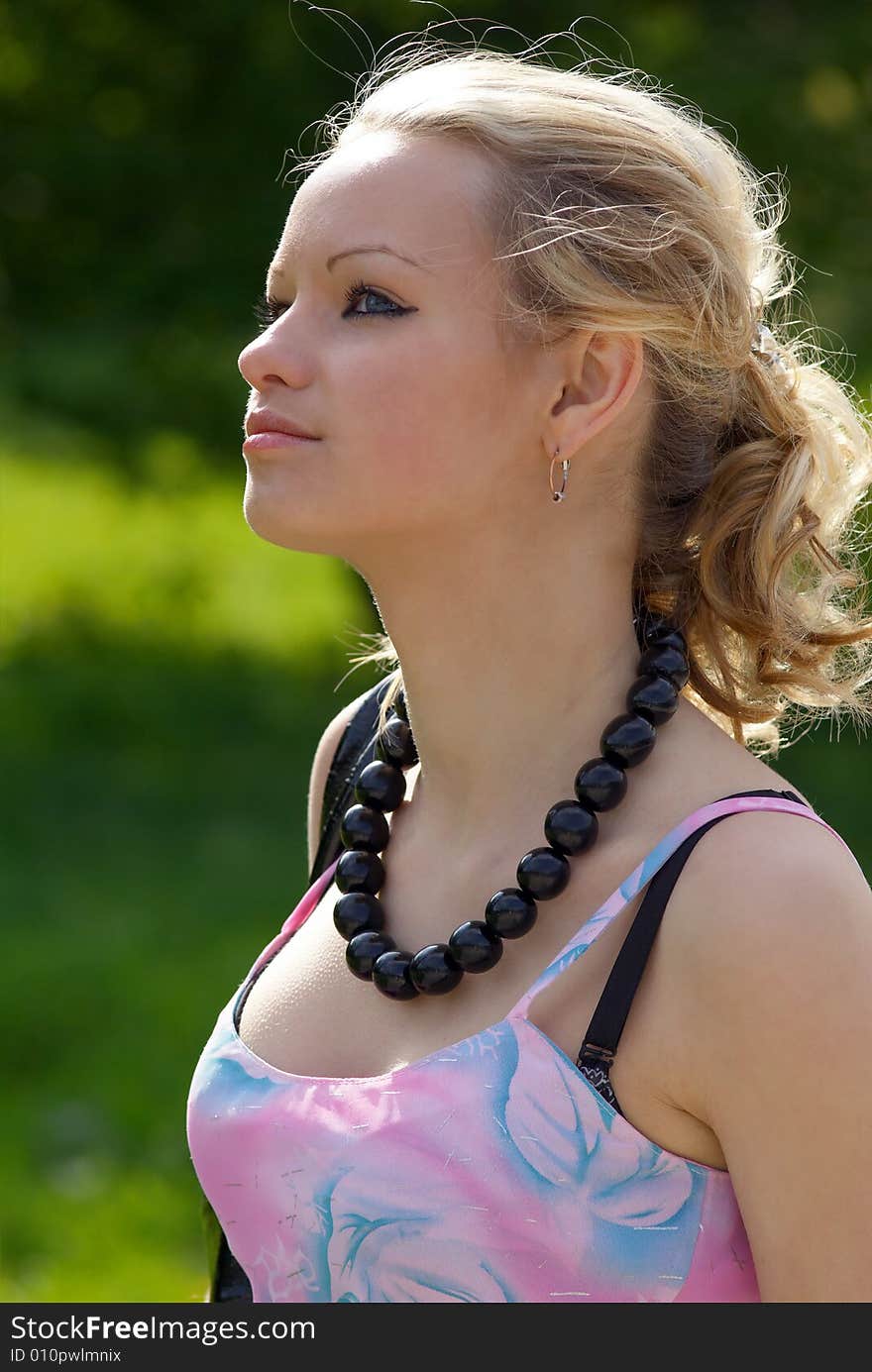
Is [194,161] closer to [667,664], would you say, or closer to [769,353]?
[769,353]

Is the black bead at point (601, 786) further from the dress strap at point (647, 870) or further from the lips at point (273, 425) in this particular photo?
the lips at point (273, 425)

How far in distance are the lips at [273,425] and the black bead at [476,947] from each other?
0.59 m

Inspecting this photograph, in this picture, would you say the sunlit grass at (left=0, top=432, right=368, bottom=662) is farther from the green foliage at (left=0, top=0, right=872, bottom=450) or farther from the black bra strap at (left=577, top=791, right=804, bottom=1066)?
the black bra strap at (left=577, top=791, right=804, bottom=1066)

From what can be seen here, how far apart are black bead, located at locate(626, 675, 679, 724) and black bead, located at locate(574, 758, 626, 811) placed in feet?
0.27

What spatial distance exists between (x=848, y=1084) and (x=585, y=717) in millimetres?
573

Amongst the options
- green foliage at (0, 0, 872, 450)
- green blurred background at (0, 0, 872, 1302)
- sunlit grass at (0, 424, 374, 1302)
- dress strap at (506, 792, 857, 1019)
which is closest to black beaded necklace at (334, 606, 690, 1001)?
dress strap at (506, 792, 857, 1019)

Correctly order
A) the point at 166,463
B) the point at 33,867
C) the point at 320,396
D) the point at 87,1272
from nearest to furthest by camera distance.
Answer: the point at 320,396 → the point at 87,1272 → the point at 33,867 → the point at 166,463

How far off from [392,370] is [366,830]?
0.63 metres

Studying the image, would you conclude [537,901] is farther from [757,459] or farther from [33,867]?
[33,867]

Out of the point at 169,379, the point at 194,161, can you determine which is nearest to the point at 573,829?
the point at 169,379

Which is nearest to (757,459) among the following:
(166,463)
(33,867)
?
(33,867)

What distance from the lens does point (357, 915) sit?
2.10 meters

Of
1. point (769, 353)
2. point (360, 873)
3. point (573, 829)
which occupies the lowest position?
point (360, 873)
